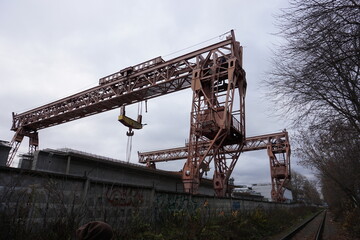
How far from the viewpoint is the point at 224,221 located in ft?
32.5

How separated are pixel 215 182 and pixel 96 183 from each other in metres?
10.1

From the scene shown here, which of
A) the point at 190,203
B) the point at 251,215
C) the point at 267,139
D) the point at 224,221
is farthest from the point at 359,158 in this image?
the point at 267,139

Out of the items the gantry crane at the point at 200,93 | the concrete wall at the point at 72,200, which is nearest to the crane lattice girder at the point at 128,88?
the gantry crane at the point at 200,93

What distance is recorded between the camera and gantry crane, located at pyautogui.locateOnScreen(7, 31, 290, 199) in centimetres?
1305

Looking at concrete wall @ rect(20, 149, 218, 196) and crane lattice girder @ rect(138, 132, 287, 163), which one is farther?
crane lattice girder @ rect(138, 132, 287, 163)

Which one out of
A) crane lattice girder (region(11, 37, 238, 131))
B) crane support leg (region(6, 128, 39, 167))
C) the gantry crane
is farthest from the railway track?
crane support leg (region(6, 128, 39, 167))

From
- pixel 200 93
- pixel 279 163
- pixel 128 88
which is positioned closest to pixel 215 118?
pixel 200 93

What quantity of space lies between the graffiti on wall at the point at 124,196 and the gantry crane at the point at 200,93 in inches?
237

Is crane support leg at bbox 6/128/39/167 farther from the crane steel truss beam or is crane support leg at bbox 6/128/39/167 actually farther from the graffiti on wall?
the graffiti on wall

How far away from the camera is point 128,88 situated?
1741 centimetres

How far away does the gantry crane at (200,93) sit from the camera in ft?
42.8

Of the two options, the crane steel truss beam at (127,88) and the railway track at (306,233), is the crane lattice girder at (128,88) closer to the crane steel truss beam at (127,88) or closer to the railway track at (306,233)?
the crane steel truss beam at (127,88)

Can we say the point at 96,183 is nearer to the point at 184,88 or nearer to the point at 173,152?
the point at 184,88

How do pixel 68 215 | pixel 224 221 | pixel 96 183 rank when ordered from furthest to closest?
pixel 224 221 → pixel 96 183 → pixel 68 215
